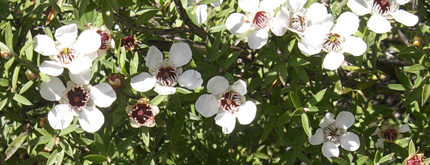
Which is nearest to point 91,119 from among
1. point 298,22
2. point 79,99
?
point 79,99

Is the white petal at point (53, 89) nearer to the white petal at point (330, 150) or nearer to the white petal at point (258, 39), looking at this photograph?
the white petal at point (258, 39)

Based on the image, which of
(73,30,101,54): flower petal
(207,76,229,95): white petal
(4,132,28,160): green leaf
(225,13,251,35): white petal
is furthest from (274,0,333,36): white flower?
(4,132,28,160): green leaf

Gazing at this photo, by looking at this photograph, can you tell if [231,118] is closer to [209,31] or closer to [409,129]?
[209,31]

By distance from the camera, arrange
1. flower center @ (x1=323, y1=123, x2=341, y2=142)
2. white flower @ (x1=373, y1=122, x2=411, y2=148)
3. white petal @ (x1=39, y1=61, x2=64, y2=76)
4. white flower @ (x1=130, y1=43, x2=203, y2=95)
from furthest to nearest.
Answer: white flower @ (x1=373, y1=122, x2=411, y2=148)
flower center @ (x1=323, y1=123, x2=341, y2=142)
white flower @ (x1=130, y1=43, x2=203, y2=95)
white petal @ (x1=39, y1=61, x2=64, y2=76)

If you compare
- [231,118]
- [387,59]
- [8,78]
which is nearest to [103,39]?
[8,78]

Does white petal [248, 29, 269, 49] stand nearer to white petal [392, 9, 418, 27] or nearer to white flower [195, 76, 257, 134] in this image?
white flower [195, 76, 257, 134]

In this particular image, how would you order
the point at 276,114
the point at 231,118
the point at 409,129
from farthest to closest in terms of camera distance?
the point at 409,129
the point at 276,114
the point at 231,118
